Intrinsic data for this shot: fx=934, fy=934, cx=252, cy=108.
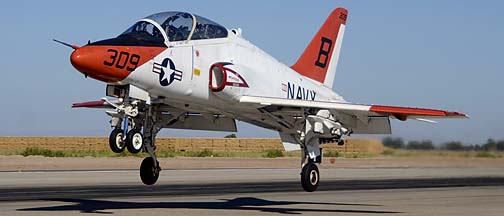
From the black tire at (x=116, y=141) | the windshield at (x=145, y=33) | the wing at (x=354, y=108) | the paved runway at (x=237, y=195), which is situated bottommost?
the paved runway at (x=237, y=195)

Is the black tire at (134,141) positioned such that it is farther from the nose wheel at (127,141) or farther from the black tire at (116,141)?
the black tire at (116,141)

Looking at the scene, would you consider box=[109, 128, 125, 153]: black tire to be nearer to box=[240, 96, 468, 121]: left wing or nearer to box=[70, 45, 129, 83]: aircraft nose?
box=[70, 45, 129, 83]: aircraft nose

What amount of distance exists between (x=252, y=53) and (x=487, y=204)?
335 inches

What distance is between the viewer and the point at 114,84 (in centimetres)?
2162

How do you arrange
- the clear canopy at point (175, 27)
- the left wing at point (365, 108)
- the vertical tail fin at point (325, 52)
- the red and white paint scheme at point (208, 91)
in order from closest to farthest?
the red and white paint scheme at point (208, 91) → the clear canopy at point (175, 27) → the left wing at point (365, 108) → the vertical tail fin at point (325, 52)

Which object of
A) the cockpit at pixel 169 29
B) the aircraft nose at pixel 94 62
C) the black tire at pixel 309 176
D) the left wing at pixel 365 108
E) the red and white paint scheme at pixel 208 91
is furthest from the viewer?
the black tire at pixel 309 176

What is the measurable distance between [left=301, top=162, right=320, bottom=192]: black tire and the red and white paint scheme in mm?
28

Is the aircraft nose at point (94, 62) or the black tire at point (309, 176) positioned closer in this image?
the aircraft nose at point (94, 62)

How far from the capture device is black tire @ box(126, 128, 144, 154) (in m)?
21.4

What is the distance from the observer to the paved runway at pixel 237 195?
24.2 meters

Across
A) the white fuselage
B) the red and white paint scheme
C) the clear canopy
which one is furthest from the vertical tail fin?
the clear canopy

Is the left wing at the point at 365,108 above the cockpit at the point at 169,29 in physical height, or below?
below

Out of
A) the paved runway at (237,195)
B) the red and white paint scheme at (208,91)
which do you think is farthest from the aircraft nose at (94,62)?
the paved runway at (237,195)

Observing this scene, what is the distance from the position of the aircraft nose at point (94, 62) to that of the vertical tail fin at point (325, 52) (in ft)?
30.0
